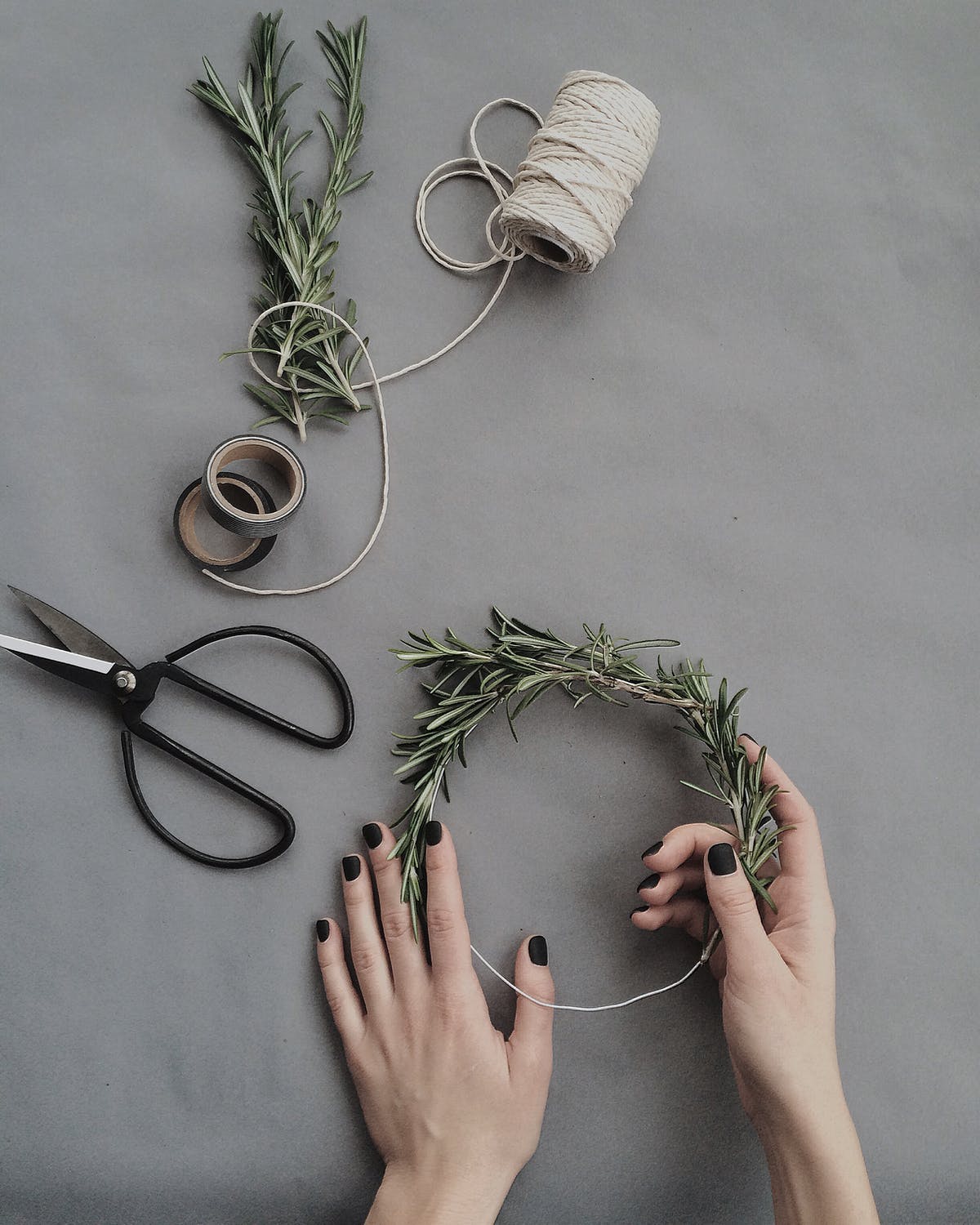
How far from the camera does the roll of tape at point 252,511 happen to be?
111cm

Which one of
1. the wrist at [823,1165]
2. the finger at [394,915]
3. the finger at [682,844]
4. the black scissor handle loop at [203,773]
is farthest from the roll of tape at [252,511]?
the wrist at [823,1165]

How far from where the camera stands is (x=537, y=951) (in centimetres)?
117

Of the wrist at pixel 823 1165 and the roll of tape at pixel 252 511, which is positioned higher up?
the roll of tape at pixel 252 511

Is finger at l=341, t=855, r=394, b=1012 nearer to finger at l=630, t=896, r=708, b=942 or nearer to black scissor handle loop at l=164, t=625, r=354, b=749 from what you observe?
black scissor handle loop at l=164, t=625, r=354, b=749

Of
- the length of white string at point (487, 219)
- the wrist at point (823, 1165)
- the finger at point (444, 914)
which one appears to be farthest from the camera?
the length of white string at point (487, 219)

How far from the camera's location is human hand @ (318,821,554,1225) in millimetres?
1089

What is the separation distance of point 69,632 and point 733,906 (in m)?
0.86

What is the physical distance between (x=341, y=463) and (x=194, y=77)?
1.93ft

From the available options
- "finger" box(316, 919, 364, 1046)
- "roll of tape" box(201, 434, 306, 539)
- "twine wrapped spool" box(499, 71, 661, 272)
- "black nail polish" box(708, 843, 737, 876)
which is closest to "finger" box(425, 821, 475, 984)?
"finger" box(316, 919, 364, 1046)

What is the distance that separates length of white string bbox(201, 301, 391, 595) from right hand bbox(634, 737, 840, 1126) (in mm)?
543

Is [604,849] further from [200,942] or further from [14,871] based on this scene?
[14,871]

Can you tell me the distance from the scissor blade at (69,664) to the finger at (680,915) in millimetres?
718

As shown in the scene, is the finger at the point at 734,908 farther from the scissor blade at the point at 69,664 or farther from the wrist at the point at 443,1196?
the scissor blade at the point at 69,664

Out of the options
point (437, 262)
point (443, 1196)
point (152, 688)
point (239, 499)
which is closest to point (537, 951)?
point (443, 1196)
